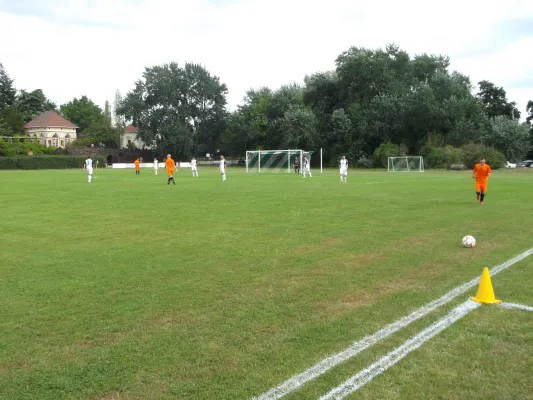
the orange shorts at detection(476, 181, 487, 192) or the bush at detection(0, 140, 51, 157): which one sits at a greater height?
the bush at detection(0, 140, 51, 157)

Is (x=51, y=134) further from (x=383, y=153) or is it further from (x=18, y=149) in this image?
(x=383, y=153)

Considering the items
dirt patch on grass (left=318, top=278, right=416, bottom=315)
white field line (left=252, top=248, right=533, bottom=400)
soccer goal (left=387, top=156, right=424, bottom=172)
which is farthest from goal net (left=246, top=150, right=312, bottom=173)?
white field line (left=252, top=248, right=533, bottom=400)

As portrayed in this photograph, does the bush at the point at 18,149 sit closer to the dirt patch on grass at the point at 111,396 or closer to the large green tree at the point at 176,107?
the large green tree at the point at 176,107

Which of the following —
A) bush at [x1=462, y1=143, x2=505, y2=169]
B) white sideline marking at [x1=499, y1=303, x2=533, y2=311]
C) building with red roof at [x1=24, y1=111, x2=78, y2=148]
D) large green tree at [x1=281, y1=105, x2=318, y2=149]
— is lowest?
white sideline marking at [x1=499, y1=303, x2=533, y2=311]

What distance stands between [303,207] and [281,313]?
1100 centimetres

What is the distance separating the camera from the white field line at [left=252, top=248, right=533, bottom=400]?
3.64 metres

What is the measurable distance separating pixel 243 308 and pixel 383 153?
191 ft

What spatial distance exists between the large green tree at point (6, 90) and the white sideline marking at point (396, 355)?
12315cm

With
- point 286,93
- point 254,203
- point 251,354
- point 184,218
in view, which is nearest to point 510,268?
point 251,354

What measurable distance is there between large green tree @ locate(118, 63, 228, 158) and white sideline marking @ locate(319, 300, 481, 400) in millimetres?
78193

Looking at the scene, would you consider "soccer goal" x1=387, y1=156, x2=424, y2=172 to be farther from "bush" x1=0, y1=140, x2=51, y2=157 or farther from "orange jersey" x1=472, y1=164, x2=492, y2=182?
"bush" x1=0, y1=140, x2=51, y2=157

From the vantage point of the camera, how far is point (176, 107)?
3305 inches

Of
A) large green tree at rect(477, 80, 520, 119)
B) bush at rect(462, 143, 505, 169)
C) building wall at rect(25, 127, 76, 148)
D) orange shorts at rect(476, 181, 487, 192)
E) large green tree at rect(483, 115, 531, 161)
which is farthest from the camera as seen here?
building wall at rect(25, 127, 76, 148)

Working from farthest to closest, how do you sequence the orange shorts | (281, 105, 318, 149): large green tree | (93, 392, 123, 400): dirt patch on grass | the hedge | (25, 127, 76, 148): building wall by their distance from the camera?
(25, 127, 76, 148): building wall < (281, 105, 318, 149): large green tree < the hedge < the orange shorts < (93, 392, 123, 400): dirt patch on grass
